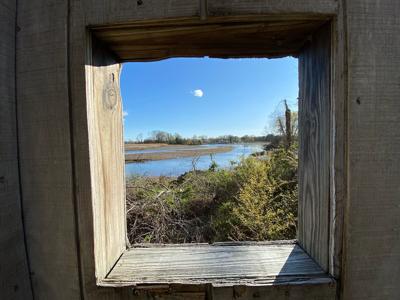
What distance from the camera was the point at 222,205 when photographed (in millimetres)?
5027

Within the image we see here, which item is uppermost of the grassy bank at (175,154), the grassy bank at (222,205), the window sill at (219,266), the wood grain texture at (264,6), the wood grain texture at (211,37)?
the wood grain texture at (264,6)

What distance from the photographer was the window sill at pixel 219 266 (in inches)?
33.6

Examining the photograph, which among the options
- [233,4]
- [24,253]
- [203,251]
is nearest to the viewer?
[233,4]

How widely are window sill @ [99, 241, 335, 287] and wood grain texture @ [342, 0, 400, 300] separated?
0.17 metres

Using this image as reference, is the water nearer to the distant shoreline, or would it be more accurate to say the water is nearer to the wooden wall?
the distant shoreline

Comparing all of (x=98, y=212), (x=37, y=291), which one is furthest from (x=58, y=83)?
(x=37, y=291)

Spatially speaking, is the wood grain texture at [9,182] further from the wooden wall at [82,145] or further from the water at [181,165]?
the water at [181,165]

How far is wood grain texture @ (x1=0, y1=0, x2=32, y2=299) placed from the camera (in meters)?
0.82

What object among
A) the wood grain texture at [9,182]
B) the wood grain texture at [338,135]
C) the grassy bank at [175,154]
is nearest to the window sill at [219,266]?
the wood grain texture at [338,135]

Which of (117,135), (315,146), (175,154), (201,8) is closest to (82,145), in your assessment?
(117,135)

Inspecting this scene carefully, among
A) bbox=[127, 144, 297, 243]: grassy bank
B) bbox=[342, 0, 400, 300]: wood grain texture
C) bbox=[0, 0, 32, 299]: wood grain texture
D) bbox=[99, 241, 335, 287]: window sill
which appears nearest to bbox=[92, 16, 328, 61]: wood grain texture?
bbox=[342, 0, 400, 300]: wood grain texture

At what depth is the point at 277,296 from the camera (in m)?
0.83

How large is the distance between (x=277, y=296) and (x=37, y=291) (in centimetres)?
85

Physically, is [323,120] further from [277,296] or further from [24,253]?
[24,253]
